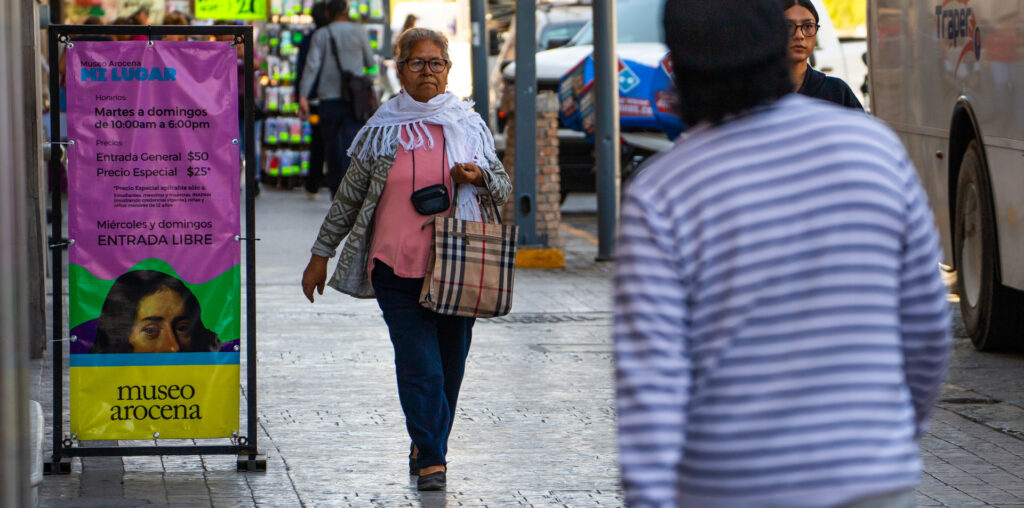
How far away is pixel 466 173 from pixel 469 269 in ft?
Result: 1.08

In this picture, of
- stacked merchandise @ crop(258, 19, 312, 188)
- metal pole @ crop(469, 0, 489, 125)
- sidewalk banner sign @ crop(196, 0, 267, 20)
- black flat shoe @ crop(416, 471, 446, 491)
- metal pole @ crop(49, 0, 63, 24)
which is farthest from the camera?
stacked merchandise @ crop(258, 19, 312, 188)

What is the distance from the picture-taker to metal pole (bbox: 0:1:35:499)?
2416 mm

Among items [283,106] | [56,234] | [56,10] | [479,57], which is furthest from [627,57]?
[56,234]

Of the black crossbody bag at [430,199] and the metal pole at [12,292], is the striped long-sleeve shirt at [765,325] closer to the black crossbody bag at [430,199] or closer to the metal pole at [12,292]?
the metal pole at [12,292]

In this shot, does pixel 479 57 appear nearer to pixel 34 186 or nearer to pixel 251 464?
pixel 34 186

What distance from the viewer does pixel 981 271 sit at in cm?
948

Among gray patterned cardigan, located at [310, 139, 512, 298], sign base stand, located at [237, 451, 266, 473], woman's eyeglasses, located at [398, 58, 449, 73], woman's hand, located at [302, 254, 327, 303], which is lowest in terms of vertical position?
sign base stand, located at [237, 451, 266, 473]

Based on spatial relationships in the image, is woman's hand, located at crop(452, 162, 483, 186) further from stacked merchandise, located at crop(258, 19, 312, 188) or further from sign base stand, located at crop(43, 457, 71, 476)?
stacked merchandise, located at crop(258, 19, 312, 188)

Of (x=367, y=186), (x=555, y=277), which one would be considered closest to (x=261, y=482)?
(x=367, y=186)

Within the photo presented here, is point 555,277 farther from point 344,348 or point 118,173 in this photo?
point 118,173

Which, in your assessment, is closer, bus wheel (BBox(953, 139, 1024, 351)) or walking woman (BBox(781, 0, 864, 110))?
walking woman (BBox(781, 0, 864, 110))

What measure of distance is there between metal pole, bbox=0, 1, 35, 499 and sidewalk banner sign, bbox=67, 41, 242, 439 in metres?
3.40

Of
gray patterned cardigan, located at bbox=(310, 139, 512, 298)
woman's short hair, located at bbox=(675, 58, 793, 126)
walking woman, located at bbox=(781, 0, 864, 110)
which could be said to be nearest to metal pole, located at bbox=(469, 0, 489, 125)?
walking woman, located at bbox=(781, 0, 864, 110)

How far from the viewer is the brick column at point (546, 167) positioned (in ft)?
45.3
